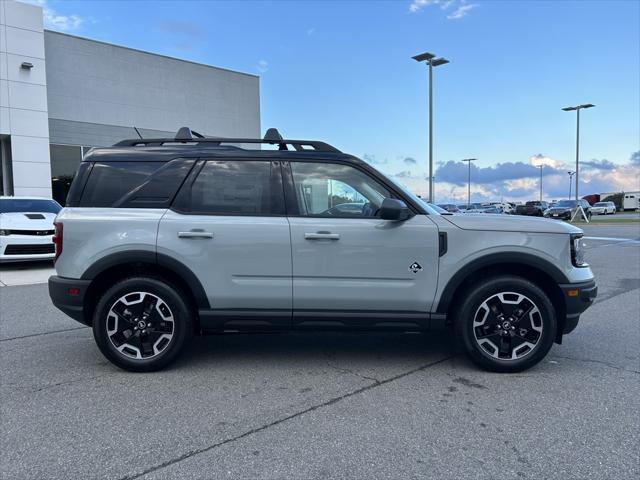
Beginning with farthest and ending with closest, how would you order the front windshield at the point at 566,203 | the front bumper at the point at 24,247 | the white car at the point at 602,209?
the white car at the point at 602,209 → the front windshield at the point at 566,203 → the front bumper at the point at 24,247

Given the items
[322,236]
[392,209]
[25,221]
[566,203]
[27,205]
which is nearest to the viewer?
[392,209]

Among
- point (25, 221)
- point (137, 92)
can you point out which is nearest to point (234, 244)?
point (25, 221)

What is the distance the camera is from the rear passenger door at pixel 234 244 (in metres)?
4.03

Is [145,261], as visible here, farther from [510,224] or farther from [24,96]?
[24,96]

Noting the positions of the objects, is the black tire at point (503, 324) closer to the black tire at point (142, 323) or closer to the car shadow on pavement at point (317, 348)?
the car shadow on pavement at point (317, 348)

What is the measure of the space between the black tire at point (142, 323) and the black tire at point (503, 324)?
2.44 meters

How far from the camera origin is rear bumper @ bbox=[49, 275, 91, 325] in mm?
4074

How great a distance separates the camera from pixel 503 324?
408 centimetres

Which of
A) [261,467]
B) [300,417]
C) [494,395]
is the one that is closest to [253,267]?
[300,417]

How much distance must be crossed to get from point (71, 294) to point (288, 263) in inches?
75.4

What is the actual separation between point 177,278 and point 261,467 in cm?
203

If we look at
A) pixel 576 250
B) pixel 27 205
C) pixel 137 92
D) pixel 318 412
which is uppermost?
pixel 137 92

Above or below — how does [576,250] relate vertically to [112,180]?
below

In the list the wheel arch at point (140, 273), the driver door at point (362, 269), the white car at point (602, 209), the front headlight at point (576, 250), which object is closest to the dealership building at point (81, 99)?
the wheel arch at point (140, 273)
